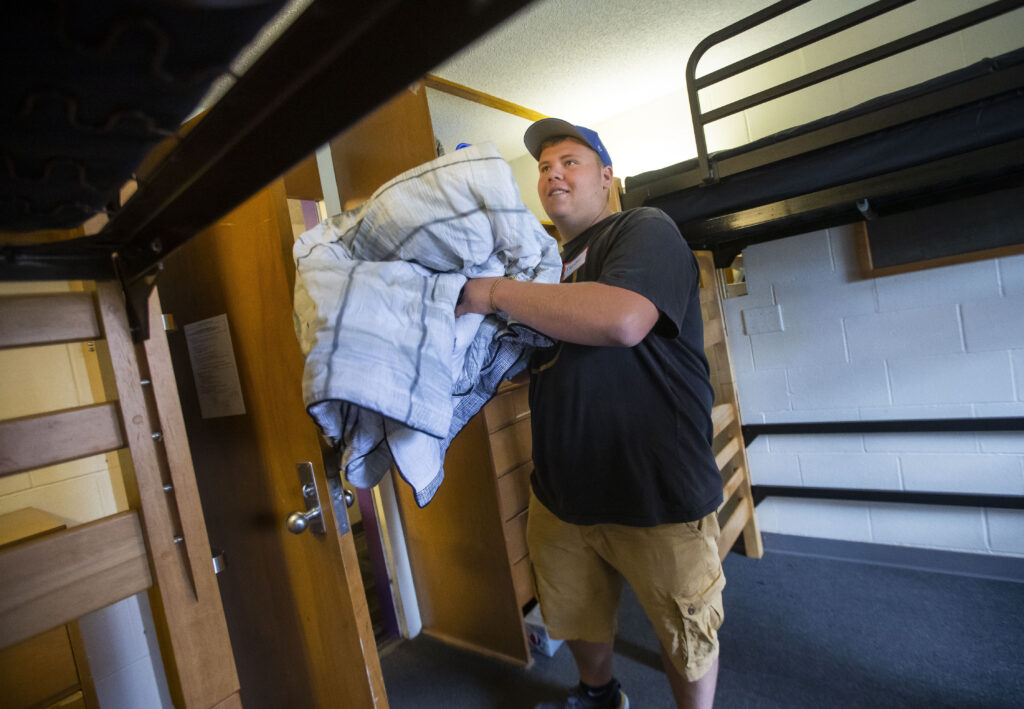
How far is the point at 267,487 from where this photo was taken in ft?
3.73

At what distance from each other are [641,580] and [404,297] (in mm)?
884

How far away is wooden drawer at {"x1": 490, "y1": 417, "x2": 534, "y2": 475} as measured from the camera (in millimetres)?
1777

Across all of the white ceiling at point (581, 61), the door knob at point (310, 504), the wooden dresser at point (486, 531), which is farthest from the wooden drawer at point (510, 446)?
the white ceiling at point (581, 61)

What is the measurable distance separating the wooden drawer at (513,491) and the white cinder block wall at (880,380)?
126 cm

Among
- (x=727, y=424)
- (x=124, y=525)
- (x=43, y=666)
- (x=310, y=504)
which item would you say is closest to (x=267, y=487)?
(x=310, y=504)

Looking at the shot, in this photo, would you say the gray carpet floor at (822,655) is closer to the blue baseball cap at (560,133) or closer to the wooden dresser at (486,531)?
the wooden dresser at (486,531)

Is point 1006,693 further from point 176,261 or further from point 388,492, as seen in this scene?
point 176,261

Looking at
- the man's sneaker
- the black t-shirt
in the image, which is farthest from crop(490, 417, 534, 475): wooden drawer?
the man's sneaker

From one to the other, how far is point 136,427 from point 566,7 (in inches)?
75.5

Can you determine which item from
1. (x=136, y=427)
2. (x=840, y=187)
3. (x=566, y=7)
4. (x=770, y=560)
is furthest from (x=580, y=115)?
(x=136, y=427)

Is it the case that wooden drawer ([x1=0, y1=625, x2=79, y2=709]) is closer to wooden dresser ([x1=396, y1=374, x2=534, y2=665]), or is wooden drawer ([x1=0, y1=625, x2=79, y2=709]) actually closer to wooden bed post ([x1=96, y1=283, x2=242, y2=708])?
wooden bed post ([x1=96, y1=283, x2=242, y2=708])

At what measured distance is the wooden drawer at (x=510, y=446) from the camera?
1777 mm

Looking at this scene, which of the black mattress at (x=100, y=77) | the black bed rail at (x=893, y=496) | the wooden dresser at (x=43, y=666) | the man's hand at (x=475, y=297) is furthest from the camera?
the black bed rail at (x=893, y=496)

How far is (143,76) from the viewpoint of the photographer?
12.5 inches
